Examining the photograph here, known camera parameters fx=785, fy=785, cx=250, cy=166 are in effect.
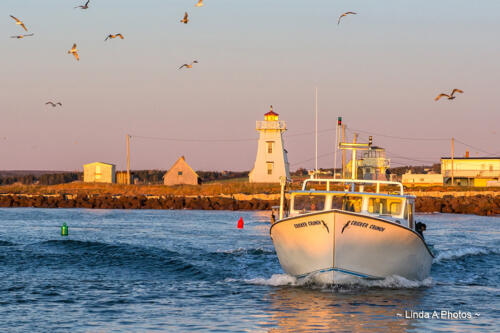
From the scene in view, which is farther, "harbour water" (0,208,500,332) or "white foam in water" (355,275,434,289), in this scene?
"white foam in water" (355,275,434,289)

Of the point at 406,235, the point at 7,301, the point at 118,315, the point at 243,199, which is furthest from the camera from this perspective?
the point at 243,199

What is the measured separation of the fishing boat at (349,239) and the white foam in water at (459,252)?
9.08 metres

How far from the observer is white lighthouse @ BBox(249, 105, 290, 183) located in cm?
8862

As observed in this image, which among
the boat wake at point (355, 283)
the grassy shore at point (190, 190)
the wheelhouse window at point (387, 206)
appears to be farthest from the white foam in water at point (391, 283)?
the grassy shore at point (190, 190)

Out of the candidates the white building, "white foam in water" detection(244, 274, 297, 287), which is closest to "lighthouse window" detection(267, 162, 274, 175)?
the white building

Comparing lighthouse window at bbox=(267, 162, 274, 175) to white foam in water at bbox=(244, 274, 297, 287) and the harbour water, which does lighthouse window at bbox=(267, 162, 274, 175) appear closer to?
the harbour water

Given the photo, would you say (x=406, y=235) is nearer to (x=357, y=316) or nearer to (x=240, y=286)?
(x=357, y=316)

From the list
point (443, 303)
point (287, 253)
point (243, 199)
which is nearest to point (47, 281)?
point (287, 253)

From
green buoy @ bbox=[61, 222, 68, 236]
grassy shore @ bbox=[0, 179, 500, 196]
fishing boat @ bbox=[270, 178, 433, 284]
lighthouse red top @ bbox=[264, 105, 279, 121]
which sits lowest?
green buoy @ bbox=[61, 222, 68, 236]

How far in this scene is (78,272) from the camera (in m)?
25.6

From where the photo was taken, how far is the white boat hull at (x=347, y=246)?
20.2m

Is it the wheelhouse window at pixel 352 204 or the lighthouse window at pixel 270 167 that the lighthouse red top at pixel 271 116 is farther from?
the wheelhouse window at pixel 352 204

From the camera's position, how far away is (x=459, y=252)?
32.9 metres

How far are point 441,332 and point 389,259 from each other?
4.60 m
